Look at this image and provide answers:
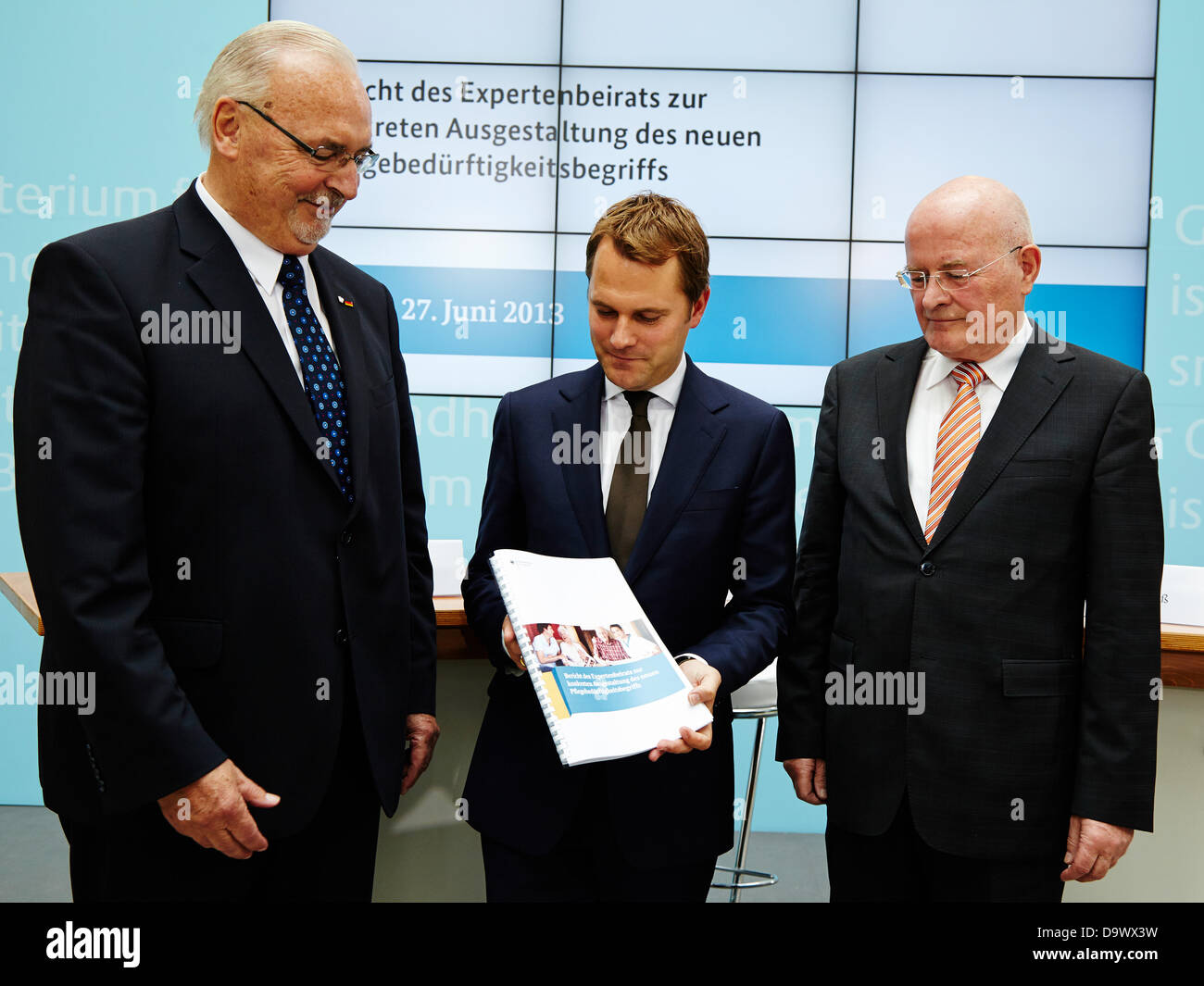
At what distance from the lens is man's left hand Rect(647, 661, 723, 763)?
1.50 m

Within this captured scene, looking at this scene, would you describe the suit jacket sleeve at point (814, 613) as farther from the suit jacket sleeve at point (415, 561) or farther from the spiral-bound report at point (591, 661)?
the suit jacket sleeve at point (415, 561)

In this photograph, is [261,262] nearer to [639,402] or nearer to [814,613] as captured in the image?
[639,402]

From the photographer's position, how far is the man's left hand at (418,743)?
5.99 ft

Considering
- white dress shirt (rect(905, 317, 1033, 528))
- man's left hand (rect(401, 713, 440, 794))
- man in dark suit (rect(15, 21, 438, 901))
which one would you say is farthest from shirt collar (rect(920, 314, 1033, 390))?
man's left hand (rect(401, 713, 440, 794))

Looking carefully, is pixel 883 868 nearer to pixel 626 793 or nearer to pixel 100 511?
pixel 626 793

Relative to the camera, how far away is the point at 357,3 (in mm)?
4641

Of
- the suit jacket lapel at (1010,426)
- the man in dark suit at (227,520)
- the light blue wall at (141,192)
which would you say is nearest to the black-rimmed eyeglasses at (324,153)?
the man in dark suit at (227,520)

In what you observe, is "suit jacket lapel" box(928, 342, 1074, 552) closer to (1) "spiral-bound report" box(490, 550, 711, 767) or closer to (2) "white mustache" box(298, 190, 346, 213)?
(1) "spiral-bound report" box(490, 550, 711, 767)

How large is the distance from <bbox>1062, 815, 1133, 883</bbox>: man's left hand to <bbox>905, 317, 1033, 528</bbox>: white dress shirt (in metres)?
0.58

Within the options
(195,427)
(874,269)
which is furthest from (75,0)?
(195,427)

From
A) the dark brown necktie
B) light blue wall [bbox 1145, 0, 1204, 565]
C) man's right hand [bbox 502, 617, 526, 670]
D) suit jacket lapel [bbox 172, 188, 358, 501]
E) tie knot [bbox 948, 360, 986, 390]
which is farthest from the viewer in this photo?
light blue wall [bbox 1145, 0, 1204, 565]

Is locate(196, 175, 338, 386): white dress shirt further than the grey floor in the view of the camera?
No

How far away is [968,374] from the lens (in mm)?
1917

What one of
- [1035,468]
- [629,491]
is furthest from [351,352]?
[1035,468]
